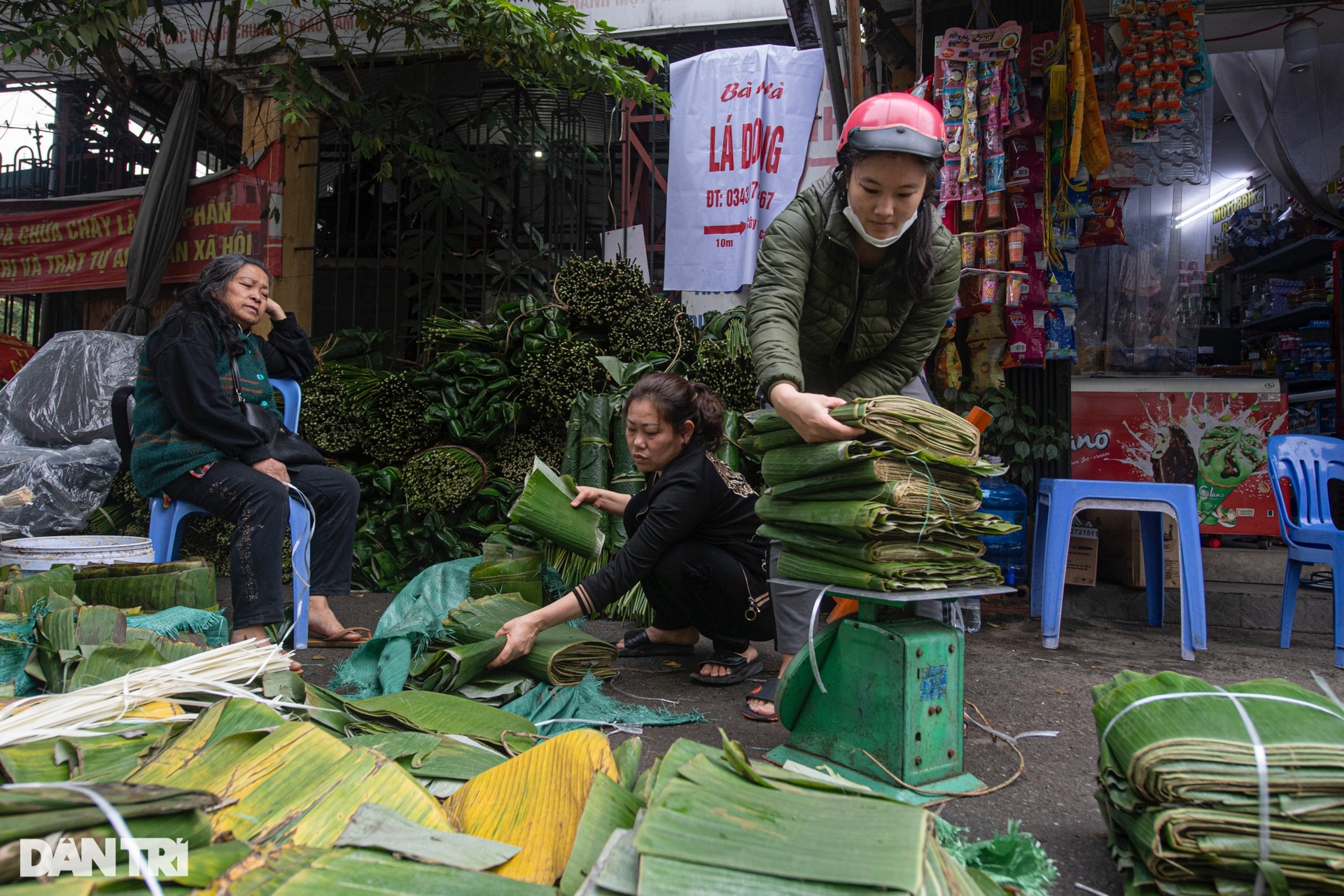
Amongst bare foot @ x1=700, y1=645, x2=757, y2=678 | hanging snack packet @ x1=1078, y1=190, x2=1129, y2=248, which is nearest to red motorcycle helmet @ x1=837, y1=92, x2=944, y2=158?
bare foot @ x1=700, y1=645, x2=757, y2=678

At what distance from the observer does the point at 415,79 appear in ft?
23.6

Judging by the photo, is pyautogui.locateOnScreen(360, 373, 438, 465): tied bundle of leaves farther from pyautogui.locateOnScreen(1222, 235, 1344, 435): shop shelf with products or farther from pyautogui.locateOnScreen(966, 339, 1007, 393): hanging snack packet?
pyautogui.locateOnScreen(1222, 235, 1344, 435): shop shelf with products

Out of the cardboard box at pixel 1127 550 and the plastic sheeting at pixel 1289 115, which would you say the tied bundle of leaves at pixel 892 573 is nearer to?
the cardboard box at pixel 1127 550

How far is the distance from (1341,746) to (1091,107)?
356cm

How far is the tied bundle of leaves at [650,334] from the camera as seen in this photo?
5188 mm

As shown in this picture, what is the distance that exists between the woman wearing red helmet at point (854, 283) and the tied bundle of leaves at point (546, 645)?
58 cm

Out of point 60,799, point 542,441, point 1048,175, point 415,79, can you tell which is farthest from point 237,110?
point 60,799

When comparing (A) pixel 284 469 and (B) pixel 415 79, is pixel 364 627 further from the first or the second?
(B) pixel 415 79

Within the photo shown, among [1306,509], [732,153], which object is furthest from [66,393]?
[1306,509]

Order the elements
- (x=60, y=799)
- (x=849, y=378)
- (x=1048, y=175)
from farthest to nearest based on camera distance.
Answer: (x=1048, y=175)
(x=849, y=378)
(x=60, y=799)

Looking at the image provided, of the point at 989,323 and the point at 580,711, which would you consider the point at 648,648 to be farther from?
the point at 989,323

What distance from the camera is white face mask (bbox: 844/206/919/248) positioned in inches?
97.5

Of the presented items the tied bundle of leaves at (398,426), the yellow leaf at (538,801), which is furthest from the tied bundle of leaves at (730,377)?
the yellow leaf at (538,801)

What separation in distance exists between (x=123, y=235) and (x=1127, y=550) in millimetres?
8120
